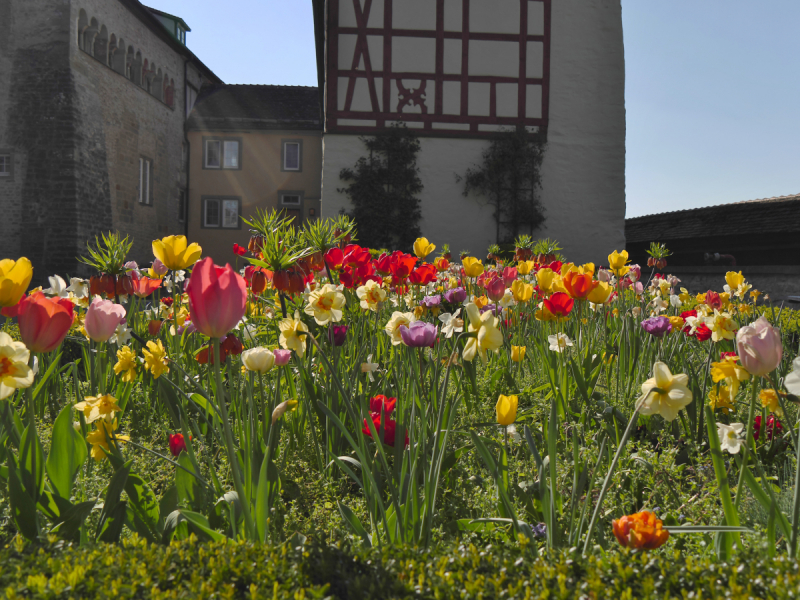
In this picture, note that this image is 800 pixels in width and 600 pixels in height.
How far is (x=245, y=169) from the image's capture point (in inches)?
902

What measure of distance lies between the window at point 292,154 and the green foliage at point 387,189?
9.35 meters

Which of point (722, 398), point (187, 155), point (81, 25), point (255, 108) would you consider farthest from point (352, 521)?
point (255, 108)

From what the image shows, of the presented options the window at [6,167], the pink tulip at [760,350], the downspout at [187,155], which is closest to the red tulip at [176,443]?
the pink tulip at [760,350]

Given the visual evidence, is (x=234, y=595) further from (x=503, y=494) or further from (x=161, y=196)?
(x=161, y=196)

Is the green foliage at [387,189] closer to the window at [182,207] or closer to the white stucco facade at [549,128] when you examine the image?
the white stucco facade at [549,128]

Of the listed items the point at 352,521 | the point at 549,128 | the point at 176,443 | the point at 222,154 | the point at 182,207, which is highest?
the point at 222,154

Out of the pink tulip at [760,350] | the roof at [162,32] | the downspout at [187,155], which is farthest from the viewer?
the downspout at [187,155]

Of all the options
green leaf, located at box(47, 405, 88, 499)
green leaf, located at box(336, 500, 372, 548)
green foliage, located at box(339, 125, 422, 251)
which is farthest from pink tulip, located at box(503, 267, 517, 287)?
green foliage, located at box(339, 125, 422, 251)

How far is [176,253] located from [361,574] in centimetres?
115

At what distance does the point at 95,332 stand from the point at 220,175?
22936 millimetres

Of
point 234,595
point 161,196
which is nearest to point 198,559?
point 234,595

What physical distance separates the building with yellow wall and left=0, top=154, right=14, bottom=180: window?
7.16 meters

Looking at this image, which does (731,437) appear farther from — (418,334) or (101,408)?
(101,408)

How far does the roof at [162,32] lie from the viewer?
1877cm
